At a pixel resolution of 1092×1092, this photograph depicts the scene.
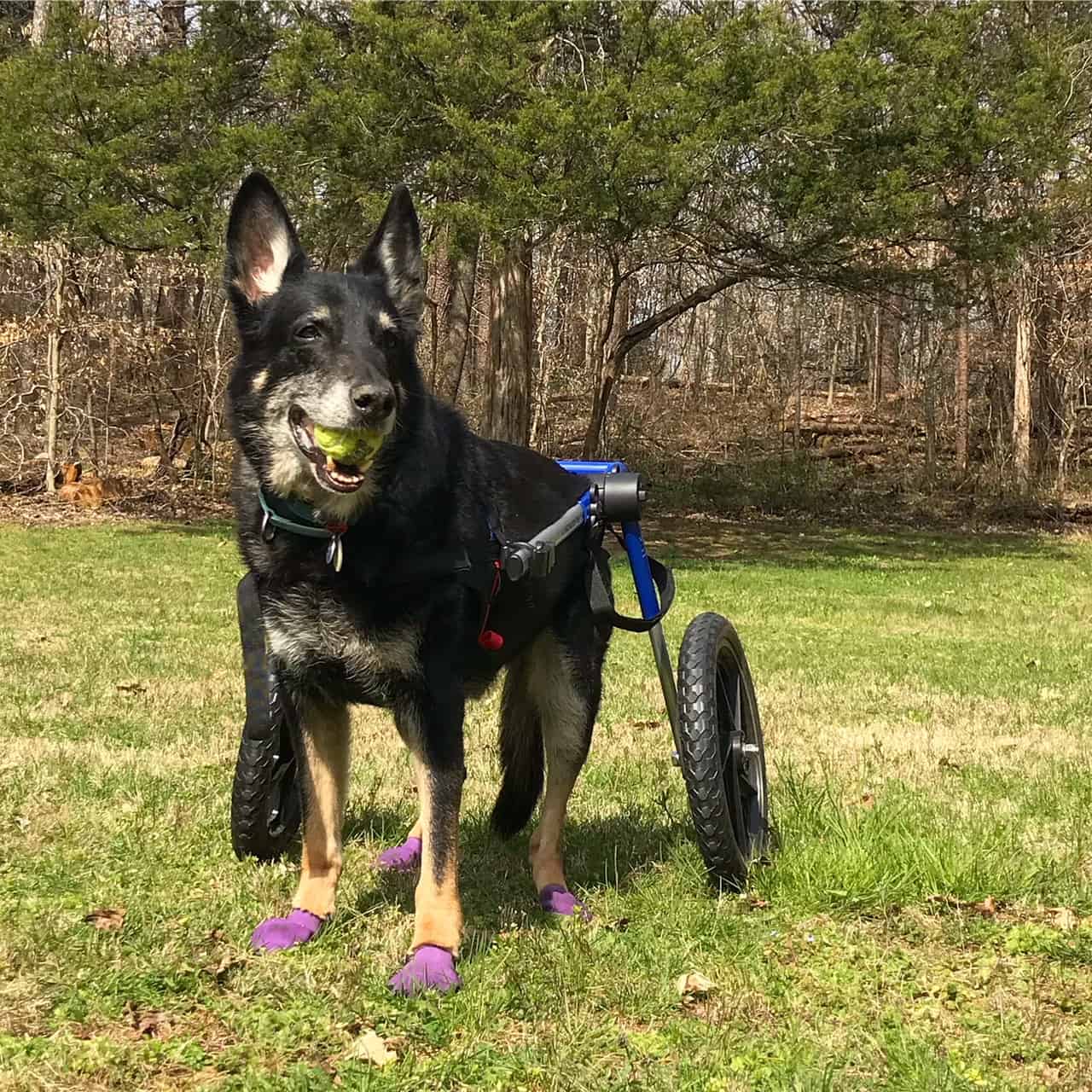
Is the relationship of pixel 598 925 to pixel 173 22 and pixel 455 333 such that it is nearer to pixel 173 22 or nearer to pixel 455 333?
pixel 455 333

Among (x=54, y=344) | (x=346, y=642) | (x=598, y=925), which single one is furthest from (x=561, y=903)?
(x=54, y=344)

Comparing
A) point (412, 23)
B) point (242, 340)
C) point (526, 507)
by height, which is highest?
point (412, 23)

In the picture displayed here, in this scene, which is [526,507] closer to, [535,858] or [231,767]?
[535,858]

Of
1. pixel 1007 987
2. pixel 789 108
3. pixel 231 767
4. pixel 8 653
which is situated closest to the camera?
pixel 1007 987

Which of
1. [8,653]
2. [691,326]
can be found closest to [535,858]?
[8,653]

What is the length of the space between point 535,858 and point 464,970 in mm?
752

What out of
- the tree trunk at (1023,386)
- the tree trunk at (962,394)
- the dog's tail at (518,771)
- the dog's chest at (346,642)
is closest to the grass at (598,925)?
the dog's tail at (518,771)

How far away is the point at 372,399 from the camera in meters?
3.18

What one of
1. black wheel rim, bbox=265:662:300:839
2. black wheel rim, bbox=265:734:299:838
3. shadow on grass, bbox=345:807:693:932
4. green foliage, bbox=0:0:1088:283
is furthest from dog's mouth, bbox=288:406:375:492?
green foliage, bbox=0:0:1088:283

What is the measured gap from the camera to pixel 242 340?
11.7 ft

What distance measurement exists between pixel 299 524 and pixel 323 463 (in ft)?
0.78

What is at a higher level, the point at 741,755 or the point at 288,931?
the point at 741,755

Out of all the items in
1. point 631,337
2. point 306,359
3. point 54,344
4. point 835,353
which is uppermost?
point 835,353

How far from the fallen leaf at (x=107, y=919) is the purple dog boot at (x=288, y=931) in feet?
1.45
